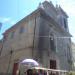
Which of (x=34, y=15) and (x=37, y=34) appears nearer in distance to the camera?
(x=37, y=34)

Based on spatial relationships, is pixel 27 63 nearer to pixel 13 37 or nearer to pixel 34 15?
pixel 34 15

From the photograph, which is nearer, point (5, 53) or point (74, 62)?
point (5, 53)

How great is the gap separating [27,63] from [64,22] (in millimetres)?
12906

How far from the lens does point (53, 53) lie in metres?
14.2

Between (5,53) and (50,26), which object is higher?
(50,26)

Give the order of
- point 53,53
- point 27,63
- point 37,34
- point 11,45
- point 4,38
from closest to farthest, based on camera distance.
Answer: point 27,63
point 37,34
point 53,53
point 11,45
point 4,38

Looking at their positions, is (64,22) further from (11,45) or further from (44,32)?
(11,45)

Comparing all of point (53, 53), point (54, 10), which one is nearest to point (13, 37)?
point (53, 53)

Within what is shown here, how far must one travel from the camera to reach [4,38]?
19156 mm

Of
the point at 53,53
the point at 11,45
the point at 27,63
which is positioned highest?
the point at 11,45

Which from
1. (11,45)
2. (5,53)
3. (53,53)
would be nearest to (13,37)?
(11,45)

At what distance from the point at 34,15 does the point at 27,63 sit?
23.5 ft

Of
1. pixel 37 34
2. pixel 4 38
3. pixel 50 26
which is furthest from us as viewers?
pixel 4 38

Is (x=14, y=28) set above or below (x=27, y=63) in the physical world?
above
